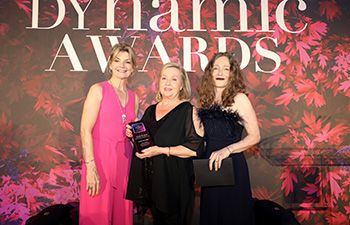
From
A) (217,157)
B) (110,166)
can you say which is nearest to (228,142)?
(217,157)

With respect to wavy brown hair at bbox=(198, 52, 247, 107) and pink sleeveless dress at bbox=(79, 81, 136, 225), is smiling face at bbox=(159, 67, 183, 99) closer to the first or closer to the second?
wavy brown hair at bbox=(198, 52, 247, 107)

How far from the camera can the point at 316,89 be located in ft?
11.4

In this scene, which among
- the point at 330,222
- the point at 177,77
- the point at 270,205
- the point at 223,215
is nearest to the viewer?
the point at 223,215

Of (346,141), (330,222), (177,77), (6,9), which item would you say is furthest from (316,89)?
(6,9)

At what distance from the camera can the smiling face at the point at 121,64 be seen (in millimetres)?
2701

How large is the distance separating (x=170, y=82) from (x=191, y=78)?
0.95 meters

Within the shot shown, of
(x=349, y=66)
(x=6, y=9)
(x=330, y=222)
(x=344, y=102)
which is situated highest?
(x=6, y=9)

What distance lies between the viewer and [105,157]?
8.45ft

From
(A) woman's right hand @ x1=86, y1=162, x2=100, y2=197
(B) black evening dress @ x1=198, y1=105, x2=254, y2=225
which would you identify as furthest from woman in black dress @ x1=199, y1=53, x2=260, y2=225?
(A) woman's right hand @ x1=86, y1=162, x2=100, y2=197

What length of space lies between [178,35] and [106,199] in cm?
181

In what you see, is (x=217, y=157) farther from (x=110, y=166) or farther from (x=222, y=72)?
(x=110, y=166)

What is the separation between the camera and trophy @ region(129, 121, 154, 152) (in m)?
2.35

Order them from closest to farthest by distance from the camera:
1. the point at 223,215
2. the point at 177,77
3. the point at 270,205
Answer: the point at 223,215 < the point at 177,77 < the point at 270,205

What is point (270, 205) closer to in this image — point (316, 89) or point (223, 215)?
point (223, 215)
